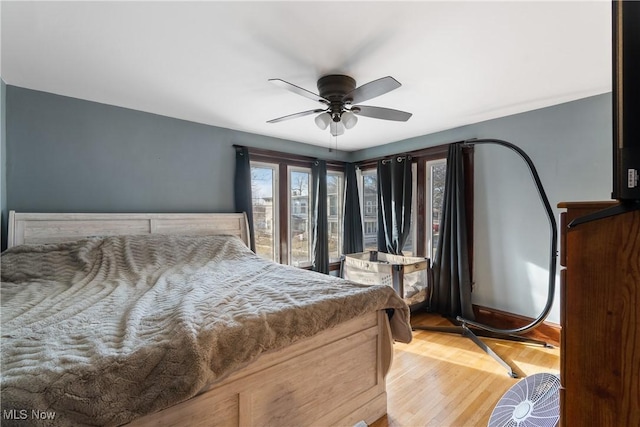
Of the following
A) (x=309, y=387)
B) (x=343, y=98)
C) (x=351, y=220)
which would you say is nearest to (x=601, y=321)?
(x=309, y=387)

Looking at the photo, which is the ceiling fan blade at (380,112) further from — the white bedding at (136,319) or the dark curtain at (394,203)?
the dark curtain at (394,203)

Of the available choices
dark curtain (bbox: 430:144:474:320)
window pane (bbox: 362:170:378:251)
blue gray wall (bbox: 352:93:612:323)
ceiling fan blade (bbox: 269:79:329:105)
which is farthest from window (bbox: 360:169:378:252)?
ceiling fan blade (bbox: 269:79:329:105)

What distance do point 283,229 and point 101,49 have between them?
2.63m

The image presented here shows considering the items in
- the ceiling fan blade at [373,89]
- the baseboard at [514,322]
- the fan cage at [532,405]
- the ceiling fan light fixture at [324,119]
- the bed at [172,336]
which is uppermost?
the ceiling fan blade at [373,89]

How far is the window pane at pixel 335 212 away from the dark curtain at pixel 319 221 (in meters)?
0.36

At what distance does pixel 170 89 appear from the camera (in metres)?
2.32

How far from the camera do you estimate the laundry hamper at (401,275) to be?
123 inches

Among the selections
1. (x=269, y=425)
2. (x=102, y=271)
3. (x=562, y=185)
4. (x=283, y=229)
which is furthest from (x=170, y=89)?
(x=562, y=185)

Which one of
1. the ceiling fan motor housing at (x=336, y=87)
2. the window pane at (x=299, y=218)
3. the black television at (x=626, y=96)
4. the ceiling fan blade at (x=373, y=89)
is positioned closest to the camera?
the black television at (x=626, y=96)

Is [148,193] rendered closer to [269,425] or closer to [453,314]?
[269,425]

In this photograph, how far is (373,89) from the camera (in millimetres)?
1783

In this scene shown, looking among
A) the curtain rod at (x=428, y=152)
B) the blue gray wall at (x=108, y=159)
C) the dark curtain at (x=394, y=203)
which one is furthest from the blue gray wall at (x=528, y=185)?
the blue gray wall at (x=108, y=159)

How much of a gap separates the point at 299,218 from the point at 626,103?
3.60 metres

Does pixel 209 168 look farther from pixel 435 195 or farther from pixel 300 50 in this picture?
pixel 435 195
